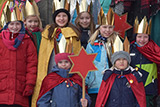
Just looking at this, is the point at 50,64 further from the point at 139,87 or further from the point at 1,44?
the point at 139,87

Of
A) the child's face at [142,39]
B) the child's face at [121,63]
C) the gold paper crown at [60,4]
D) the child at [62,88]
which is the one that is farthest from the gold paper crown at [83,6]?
the child's face at [121,63]

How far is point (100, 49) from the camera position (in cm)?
608

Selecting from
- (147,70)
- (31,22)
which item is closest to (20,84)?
(31,22)

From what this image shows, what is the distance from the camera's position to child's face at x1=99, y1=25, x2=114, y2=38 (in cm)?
620

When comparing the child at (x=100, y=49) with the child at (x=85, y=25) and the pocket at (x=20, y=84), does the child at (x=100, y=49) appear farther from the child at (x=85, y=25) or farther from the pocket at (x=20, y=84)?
Answer: the pocket at (x=20, y=84)

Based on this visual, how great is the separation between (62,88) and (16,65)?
3.00 ft

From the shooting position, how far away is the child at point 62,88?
5309mm

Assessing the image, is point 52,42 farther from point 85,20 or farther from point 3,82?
point 3,82

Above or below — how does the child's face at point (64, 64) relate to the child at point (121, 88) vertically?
above

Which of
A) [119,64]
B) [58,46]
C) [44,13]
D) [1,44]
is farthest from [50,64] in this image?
[44,13]

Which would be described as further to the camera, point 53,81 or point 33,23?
point 33,23

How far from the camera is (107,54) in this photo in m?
6.06

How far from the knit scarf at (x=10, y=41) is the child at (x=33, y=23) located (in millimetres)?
490

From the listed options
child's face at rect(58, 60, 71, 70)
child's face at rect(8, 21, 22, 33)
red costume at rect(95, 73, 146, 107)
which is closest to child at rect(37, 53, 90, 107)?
child's face at rect(58, 60, 71, 70)
